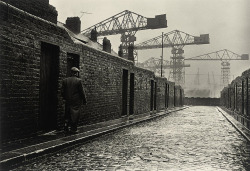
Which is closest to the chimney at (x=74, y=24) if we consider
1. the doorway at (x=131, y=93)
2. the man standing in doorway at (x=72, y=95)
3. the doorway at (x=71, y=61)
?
the doorway at (x=131, y=93)

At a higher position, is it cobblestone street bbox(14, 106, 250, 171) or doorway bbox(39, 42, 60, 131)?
doorway bbox(39, 42, 60, 131)

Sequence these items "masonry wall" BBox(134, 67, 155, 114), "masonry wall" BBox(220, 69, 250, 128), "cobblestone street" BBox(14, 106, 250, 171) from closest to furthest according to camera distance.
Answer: "cobblestone street" BBox(14, 106, 250, 171) < "masonry wall" BBox(220, 69, 250, 128) < "masonry wall" BBox(134, 67, 155, 114)

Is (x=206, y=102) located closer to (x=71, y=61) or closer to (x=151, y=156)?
(x=71, y=61)

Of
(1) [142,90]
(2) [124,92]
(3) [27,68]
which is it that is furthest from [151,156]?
(1) [142,90]

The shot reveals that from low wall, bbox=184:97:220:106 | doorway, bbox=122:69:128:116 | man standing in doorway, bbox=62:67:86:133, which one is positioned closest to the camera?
man standing in doorway, bbox=62:67:86:133

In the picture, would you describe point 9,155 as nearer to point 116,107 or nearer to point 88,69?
point 88,69

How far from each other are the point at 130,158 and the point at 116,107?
28.3ft

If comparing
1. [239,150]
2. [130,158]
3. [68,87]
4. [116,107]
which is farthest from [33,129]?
[116,107]

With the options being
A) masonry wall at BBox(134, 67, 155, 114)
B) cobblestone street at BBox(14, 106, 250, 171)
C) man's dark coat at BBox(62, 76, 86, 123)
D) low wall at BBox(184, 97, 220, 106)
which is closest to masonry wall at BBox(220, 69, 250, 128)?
cobblestone street at BBox(14, 106, 250, 171)

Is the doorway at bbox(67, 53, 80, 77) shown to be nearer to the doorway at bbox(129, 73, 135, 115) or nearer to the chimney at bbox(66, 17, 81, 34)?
the doorway at bbox(129, 73, 135, 115)

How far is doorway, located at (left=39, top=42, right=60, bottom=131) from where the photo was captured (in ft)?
26.2

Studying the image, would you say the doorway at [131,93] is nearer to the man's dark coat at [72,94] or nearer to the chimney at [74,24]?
the chimney at [74,24]

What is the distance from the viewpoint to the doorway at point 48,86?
8.00m

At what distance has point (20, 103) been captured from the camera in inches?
263
